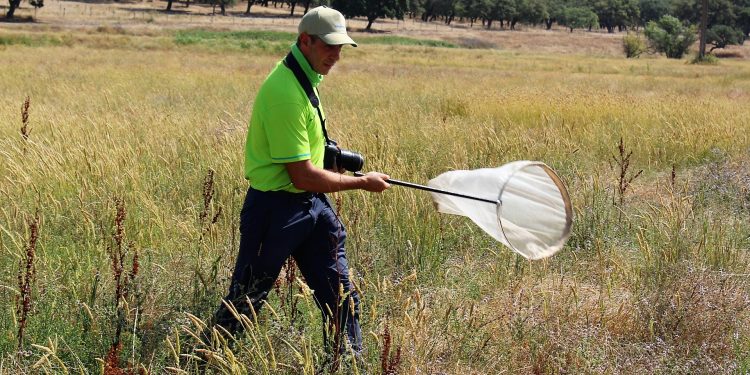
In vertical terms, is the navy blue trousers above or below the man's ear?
below

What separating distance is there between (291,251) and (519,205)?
1052 millimetres

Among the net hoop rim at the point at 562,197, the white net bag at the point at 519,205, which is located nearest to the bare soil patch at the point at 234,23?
the white net bag at the point at 519,205

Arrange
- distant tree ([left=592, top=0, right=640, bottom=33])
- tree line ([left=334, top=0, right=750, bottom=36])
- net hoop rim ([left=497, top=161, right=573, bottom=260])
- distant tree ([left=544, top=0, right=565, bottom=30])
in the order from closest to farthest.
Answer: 1. net hoop rim ([left=497, top=161, right=573, bottom=260])
2. tree line ([left=334, top=0, right=750, bottom=36])
3. distant tree ([left=544, top=0, right=565, bottom=30])
4. distant tree ([left=592, top=0, right=640, bottom=33])

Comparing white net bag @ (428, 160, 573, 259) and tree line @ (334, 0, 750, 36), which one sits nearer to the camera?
white net bag @ (428, 160, 573, 259)

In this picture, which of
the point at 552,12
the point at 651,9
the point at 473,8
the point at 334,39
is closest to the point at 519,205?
the point at 334,39

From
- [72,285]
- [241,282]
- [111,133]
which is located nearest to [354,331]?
[241,282]

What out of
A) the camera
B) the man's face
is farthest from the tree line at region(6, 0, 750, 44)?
the man's face

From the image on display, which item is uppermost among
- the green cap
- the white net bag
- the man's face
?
the green cap

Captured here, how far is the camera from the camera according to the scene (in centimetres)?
325

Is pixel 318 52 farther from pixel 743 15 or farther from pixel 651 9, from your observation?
pixel 651 9

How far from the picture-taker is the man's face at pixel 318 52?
9.68 ft

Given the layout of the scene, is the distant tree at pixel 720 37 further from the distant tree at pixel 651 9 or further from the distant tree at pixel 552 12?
the distant tree at pixel 651 9

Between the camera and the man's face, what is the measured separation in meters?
0.39

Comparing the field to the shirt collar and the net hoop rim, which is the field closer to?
the net hoop rim
